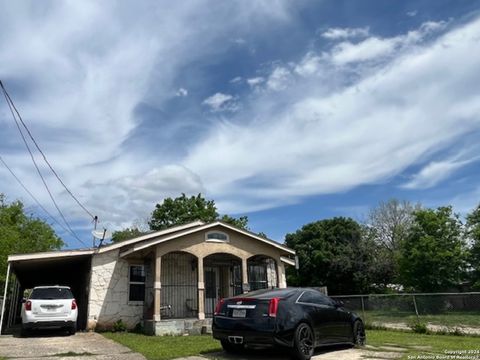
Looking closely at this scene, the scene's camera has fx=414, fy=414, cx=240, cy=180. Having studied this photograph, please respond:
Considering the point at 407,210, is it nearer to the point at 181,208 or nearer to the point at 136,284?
the point at 181,208

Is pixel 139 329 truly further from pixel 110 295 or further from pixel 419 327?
pixel 419 327

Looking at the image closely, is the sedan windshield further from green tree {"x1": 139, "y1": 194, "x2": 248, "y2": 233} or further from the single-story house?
green tree {"x1": 139, "y1": 194, "x2": 248, "y2": 233}

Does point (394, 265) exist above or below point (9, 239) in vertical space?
below

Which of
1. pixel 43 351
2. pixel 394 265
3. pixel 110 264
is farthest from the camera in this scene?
pixel 394 265

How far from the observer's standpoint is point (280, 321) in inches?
286

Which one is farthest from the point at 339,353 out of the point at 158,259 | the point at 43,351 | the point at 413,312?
the point at 413,312

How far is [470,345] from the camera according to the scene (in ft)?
34.1

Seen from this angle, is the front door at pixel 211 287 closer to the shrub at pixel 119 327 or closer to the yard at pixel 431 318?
the shrub at pixel 119 327

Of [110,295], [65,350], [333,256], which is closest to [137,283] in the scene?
[110,295]

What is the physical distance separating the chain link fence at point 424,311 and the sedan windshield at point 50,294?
410 inches

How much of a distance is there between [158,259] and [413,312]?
988cm

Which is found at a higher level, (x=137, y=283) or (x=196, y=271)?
(x=196, y=271)

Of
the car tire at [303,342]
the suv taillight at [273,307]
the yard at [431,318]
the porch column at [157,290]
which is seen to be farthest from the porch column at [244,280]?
the suv taillight at [273,307]

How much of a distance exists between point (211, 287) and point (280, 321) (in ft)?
35.2
